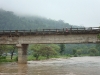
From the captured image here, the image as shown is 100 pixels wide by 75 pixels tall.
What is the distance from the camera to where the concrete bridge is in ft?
141

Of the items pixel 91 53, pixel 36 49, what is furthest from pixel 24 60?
pixel 91 53

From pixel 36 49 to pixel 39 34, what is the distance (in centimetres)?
2629

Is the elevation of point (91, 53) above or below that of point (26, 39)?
below

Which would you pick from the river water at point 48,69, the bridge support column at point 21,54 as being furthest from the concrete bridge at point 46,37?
the river water at point 48,69

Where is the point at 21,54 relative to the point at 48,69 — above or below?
above

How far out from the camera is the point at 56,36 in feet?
146

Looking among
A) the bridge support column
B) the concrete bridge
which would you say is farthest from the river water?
the concrete bridge

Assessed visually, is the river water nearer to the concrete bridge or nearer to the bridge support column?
the bridge support column

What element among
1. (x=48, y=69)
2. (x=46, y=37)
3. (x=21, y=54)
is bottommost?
(x=48, y=69)

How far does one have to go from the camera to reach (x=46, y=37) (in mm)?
44875

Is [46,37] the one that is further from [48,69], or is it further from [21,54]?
[48,69]

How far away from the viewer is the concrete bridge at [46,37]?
141ft

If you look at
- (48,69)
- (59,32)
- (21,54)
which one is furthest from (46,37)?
(48,69)

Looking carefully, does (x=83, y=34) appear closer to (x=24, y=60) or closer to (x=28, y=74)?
(x=24, y=60)
